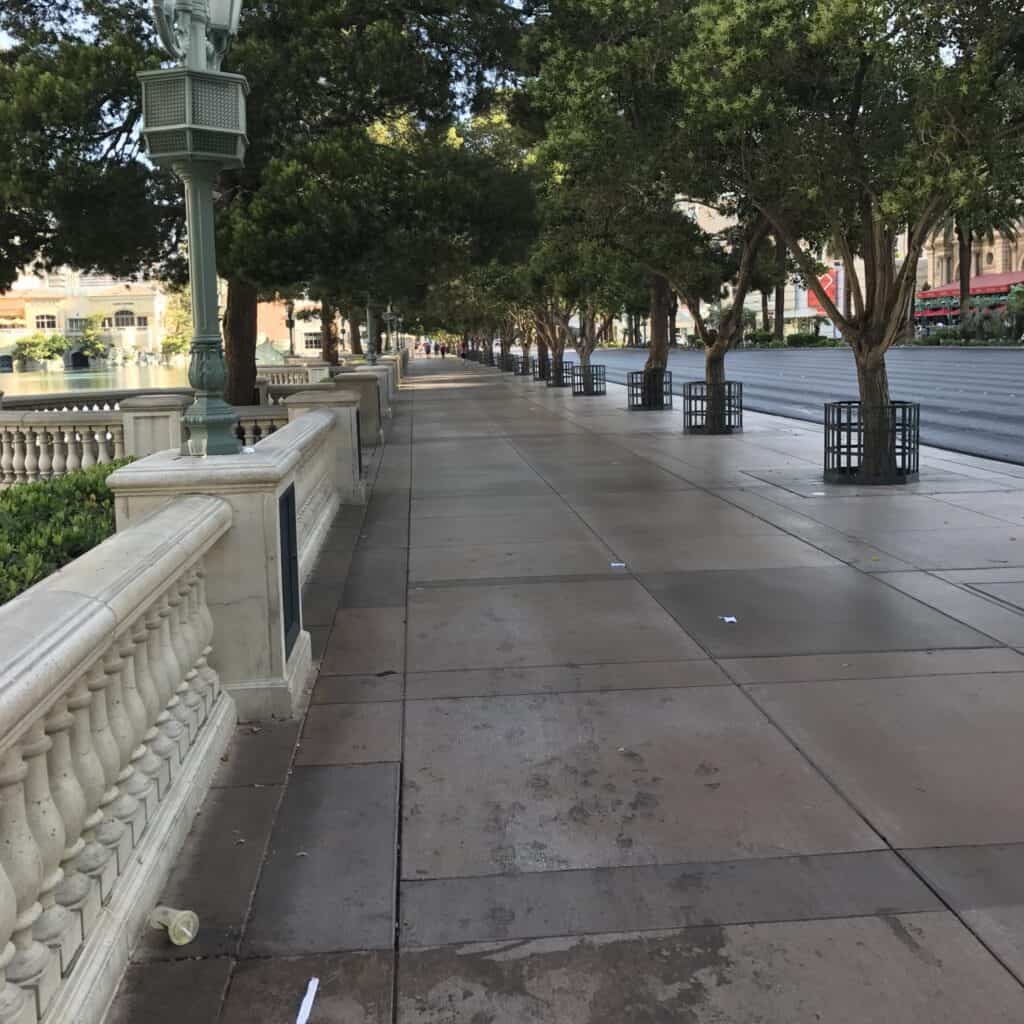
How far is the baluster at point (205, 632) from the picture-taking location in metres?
4.65

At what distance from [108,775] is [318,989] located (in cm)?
84

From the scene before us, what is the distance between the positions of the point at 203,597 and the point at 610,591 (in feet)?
11.5

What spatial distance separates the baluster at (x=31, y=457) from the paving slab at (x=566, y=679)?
838 cm

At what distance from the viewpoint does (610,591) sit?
7672mm

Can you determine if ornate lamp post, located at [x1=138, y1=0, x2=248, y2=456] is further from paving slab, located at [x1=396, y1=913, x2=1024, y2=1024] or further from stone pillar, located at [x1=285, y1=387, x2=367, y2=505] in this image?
stone pillar, located at [x1=285, y1=387, x2=367, y2=505]

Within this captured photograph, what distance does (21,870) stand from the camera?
2408mm

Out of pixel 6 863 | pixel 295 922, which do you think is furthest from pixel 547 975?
pixel 6 863

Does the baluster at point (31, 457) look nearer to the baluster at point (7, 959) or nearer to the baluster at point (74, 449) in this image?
the baluster at point (74, 449)

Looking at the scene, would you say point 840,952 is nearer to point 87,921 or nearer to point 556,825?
point 556,825

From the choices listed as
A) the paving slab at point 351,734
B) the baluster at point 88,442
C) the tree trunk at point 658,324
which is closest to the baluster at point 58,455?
the baluster at point 88,442

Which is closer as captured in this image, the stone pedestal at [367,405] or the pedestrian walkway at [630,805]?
the pedestrian walkway at [630,805]

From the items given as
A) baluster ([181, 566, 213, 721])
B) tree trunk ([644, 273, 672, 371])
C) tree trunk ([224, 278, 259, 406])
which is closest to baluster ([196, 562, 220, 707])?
baluster ([181, 566, 213, 721])

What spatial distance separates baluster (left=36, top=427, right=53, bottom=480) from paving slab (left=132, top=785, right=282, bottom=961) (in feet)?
30.2

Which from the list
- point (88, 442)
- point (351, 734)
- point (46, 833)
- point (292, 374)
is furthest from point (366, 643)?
point (292, 374)
